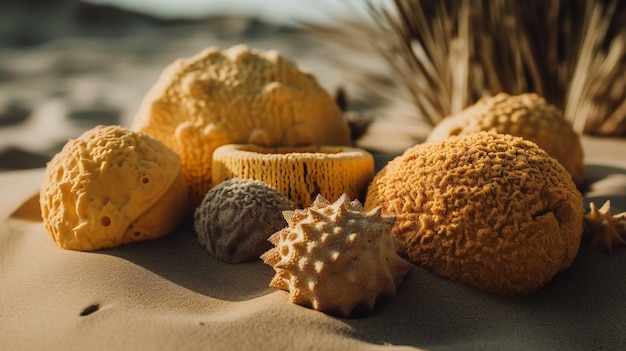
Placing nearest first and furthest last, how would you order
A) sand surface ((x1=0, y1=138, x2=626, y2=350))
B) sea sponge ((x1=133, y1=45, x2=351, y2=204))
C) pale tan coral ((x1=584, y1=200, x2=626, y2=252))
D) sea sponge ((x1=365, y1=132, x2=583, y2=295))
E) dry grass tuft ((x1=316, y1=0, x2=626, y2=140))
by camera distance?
sand surface ((x1=0, y1=138, x2=626, y2=350))
sea sponge ((x1=365, y1=132, x2=583, y2=295))
pale tan coral ((x1=584, y1=200, x2=626, y2=252))
sea sponge ((x1=133, y1=45, x2=351, y2=204))
dry grass tuft ((x1=316, y1=0, x2=626, y2=140))

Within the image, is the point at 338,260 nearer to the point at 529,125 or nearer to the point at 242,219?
the point at 242,219

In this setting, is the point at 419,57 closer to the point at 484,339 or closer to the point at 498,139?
the point at 498,139

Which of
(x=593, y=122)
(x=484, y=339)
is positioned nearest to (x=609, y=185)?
(x=593, y=122)

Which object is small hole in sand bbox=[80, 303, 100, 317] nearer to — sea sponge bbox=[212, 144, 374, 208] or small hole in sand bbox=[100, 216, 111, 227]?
small hole in sand bbox=[100, 216, 111, 227]

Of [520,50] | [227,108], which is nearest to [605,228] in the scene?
[227,108]

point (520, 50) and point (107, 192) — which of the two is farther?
point (520, 50)

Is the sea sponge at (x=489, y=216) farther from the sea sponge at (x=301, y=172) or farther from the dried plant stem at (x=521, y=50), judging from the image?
the dried plant stem at (x=521, y=50)

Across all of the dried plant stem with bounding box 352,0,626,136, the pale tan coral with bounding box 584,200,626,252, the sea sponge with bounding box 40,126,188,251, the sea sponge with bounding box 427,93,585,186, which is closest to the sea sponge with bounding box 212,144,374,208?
the sea sponge with bounding box 40,126,188,251
